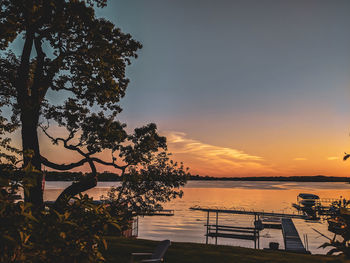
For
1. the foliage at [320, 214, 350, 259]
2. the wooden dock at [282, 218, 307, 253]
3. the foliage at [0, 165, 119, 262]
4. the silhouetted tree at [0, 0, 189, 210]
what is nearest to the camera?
the foliage at [0, 165, 119, 262]

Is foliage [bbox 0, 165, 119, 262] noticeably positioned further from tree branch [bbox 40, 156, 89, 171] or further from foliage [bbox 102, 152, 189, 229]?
foliage [bbox 102, 152, 189, 229]

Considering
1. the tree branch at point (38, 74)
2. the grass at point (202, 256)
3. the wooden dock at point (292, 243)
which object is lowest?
the wooden dock at point (292, 243)

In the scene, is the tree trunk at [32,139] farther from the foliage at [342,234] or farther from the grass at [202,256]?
the foliage at [342,234]

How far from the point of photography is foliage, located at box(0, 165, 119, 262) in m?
2.73

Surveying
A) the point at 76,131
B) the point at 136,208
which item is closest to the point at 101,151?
the point at 76,131

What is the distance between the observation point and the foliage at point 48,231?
107 inches

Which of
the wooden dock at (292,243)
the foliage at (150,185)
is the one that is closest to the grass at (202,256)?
the foliage at (150,185)

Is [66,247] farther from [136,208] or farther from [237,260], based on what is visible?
[136,208]

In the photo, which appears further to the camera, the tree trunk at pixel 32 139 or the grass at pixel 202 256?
the grass at pixel 202 256

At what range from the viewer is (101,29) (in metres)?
10.4

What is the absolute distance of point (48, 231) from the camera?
305 cm

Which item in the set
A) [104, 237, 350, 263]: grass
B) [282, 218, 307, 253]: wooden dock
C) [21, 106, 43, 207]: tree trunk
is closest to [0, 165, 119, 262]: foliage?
[21, 106, 43, 207]: tree trunk

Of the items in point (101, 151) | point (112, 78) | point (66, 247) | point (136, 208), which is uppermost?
point (112, 78)

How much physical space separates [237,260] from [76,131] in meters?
8.84
